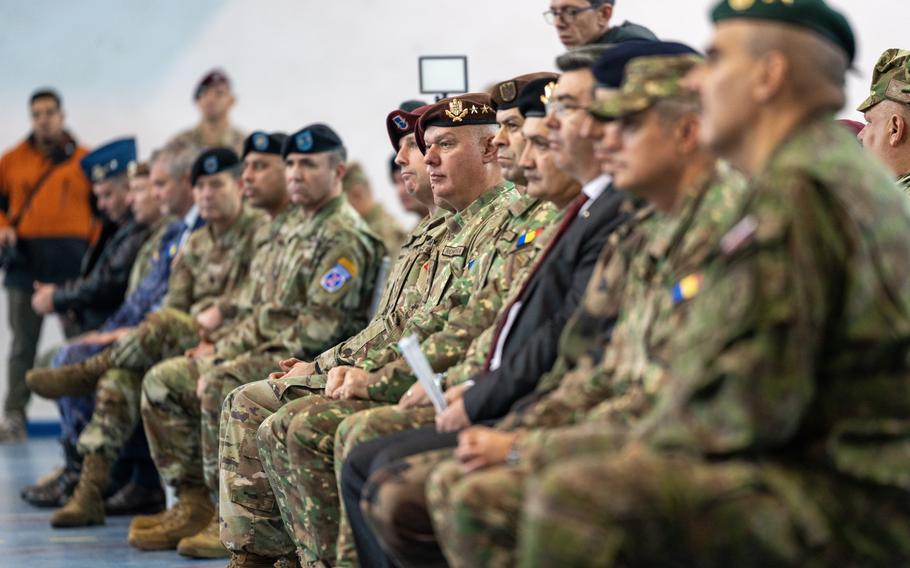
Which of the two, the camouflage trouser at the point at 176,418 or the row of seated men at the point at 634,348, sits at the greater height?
the row of seated men at the point at 634,348

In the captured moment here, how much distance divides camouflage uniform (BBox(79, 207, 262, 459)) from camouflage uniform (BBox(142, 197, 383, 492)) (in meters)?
0.42

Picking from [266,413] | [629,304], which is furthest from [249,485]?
[629,304]

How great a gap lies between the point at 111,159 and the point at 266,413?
4126 millimetres

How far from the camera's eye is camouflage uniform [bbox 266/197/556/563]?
3705 mm

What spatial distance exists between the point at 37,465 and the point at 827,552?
6.92 m

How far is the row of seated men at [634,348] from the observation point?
6.82ft

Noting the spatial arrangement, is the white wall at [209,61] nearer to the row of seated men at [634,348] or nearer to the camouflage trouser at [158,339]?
the camouflage trouser at [158,339]

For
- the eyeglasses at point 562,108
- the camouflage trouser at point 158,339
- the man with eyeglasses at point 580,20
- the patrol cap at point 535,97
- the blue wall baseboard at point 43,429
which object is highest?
the man with eyeglasses at point 580,20

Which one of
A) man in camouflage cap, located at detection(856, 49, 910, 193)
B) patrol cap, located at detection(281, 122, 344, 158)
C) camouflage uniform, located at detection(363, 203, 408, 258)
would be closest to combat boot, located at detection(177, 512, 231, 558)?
patrol cap, located at detection(281, 122, 344, 158)

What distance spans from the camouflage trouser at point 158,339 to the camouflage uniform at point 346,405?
7.79 ft

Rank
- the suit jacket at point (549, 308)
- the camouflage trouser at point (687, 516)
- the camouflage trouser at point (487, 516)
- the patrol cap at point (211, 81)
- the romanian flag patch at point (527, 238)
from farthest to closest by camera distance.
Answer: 1. the patrol cap at point (211, 81)
2. the romanian flag patch at point (527, 238)
3. the suit jacket at point (549, 308)
4. the camouflage trouser at point (487, 516)
5. the camouflage trouser at point (687, 516)

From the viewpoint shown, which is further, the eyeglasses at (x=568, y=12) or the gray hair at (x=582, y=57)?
the eyeglasses at (x=568, y=12)

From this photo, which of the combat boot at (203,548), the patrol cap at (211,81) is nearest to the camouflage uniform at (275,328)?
the combat boot at (203,548)

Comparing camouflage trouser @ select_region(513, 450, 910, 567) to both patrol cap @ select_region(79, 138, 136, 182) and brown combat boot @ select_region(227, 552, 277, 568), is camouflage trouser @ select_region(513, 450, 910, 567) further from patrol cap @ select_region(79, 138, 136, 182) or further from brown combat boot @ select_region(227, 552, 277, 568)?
patrol cap @ select_region(79, 138, 136, 182)
